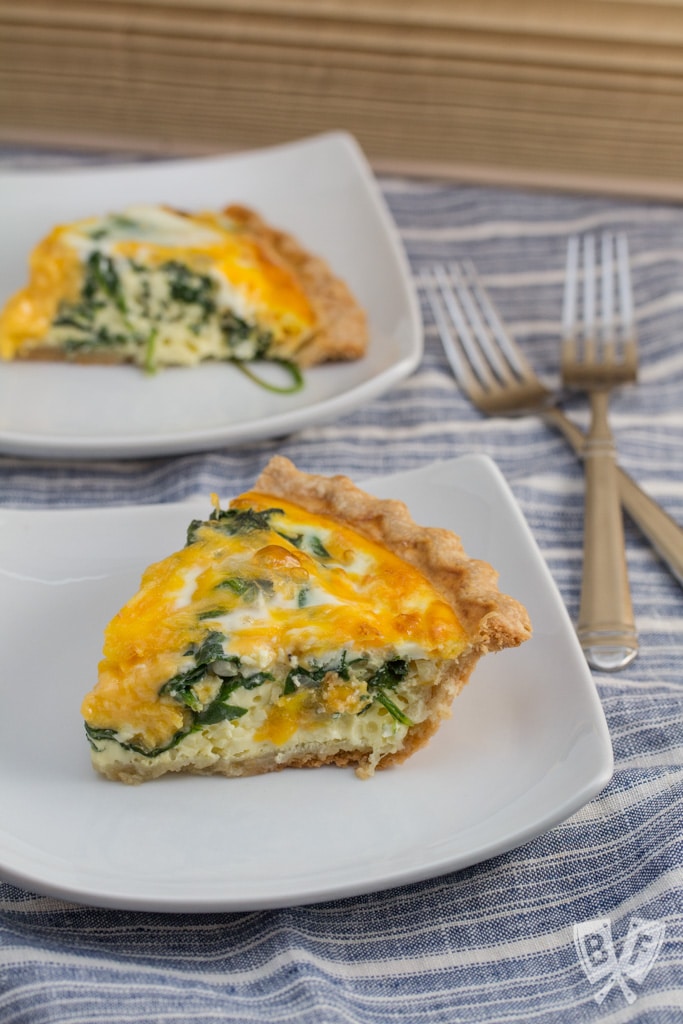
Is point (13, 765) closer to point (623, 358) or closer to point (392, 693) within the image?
point (392, 693)

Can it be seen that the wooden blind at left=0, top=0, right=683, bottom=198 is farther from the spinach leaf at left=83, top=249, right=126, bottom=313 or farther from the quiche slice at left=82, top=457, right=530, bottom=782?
the quiche slice at left=82, top=457, right=530, bottom=782

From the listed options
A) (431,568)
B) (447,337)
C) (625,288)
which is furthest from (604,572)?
(625,288)

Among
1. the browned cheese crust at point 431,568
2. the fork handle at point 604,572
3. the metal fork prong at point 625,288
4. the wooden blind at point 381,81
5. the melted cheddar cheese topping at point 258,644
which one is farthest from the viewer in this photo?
the wooden blind at point 381,81

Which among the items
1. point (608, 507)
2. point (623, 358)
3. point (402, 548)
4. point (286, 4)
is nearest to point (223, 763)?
point (402, 548)

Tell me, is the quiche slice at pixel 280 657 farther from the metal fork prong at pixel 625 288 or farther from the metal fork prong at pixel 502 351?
the metal fork prong at pixel 625 288

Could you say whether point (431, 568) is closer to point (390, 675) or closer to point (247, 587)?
point (390, 675)

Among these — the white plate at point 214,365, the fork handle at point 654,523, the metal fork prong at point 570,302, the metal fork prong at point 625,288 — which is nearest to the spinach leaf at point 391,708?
the fork handle at point 654,523

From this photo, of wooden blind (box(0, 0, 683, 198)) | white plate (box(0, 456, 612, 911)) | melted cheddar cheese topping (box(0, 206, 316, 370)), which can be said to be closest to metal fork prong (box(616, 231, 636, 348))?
wooden blind (box(0, 0, 683, 198))
